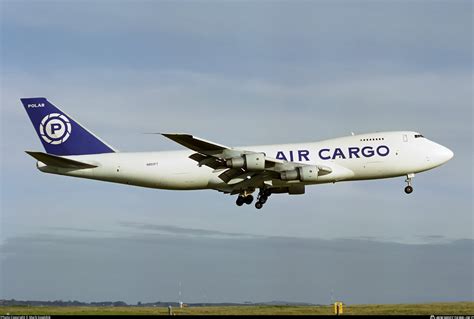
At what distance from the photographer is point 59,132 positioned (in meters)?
69.4

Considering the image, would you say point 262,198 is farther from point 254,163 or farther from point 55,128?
point 55,128

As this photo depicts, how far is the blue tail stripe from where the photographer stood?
223 ft

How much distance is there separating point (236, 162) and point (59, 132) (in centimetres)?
1641

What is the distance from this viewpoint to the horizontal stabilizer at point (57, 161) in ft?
209

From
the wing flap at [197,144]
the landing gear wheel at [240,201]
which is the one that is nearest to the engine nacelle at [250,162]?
the wing flap at [197,144]

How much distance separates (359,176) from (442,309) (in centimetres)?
1239

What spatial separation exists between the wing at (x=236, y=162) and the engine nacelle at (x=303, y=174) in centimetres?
24

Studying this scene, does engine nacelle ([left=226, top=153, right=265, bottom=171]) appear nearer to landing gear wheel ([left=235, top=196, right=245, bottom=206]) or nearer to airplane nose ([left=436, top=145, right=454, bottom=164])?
landing gear wheel ([left=235, top=196, right=245, bottom=206])

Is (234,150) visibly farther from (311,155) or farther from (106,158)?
(106,158)

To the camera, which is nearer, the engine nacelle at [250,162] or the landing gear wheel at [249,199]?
the engine nacelle at [250,162]

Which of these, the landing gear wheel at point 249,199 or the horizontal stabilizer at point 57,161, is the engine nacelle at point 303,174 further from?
the horizontal stabilizer at point 57,161

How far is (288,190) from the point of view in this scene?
219 feet

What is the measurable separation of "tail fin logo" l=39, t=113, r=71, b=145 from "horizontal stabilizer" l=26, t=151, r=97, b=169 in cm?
405

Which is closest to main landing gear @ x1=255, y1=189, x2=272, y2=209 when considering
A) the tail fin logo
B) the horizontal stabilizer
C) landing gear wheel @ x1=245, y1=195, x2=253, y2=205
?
landing gear wheel @ x1=245, y1=195, x2=253, y2=205
